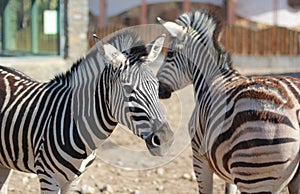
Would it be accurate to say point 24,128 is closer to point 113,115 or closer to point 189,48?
point 113,115

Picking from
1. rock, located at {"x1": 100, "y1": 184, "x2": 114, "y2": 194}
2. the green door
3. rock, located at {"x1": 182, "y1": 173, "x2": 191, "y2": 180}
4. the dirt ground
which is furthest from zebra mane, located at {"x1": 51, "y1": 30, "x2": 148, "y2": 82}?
the green door

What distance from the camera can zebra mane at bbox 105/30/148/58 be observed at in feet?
13.1

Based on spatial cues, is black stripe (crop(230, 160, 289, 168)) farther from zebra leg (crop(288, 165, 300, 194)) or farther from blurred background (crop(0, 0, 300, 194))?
blurred background (crop(0, 0, 300, 194))

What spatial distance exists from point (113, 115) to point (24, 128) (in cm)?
71

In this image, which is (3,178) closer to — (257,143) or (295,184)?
(257,143)

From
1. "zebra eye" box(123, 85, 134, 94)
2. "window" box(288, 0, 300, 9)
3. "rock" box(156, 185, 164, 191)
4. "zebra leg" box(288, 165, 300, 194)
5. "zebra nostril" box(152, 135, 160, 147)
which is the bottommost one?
"rock" box(156, 185, 164, 191)

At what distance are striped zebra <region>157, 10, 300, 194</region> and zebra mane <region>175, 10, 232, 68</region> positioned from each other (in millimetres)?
179

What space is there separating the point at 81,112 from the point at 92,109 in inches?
3.5

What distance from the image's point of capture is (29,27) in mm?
12453

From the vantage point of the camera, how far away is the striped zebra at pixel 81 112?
3807 millimetres

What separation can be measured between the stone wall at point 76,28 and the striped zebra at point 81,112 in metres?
7.57

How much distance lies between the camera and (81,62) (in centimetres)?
425

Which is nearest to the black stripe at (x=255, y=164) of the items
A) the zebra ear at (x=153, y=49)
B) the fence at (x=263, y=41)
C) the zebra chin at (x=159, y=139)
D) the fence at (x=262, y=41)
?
the zebra chin at (x=159, y=139)

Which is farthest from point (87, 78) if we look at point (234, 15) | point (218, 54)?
point (234, 15)
